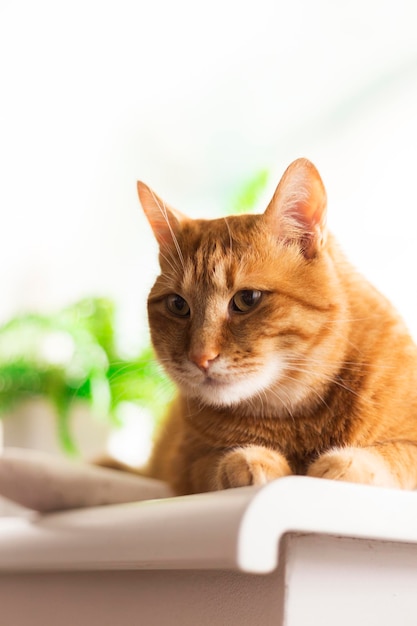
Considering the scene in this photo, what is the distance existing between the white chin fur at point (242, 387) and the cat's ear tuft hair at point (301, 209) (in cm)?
22

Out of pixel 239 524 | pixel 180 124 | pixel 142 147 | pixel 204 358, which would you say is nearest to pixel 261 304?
pixel 204 358

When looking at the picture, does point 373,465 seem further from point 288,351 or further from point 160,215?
point 160,215

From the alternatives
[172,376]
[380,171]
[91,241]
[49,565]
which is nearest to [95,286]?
[91,241]

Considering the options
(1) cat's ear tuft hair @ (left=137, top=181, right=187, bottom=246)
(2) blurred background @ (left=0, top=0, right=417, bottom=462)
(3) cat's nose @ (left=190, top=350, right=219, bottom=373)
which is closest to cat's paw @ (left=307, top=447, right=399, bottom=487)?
(3) cat's nose @ (left=190, top=350, right=219, bottom=373)

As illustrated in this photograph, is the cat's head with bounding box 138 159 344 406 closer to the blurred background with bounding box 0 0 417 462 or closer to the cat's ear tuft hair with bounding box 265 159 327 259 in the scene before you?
the cat's ear tuft hair with bounding box 265 159 327 259

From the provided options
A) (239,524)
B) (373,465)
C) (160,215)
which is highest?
(160,215)

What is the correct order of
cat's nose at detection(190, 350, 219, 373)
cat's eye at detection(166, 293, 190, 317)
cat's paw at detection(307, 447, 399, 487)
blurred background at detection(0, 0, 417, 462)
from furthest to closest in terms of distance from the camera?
1. blurred background at detection(0, 0, 417, 462)
2. cat's eye at detection(166, 293, 190, 317)
3. cat's nose at detection(190, 350, 219, 373)
4. cat's paw at detection(307, 447, 399, 487)

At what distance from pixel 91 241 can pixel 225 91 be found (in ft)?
3.11

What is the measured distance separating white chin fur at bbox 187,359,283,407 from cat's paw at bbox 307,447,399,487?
173mm

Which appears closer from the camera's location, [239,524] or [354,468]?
[239,524]

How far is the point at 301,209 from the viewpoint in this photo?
47.8 inches

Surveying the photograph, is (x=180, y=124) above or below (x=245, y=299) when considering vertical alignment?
above

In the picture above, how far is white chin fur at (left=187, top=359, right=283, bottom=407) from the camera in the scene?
114cm

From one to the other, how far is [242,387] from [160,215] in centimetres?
47
